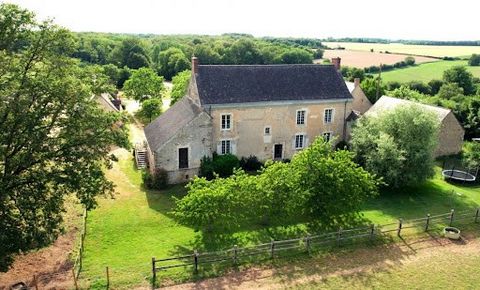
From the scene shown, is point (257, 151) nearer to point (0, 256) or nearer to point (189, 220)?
point (189, 220)

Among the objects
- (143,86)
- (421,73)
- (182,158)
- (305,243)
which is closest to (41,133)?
(182,158)

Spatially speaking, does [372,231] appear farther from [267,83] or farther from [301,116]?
[267,83]

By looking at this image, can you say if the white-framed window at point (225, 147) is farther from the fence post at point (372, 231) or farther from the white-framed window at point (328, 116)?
the fence post at point (372, 231)

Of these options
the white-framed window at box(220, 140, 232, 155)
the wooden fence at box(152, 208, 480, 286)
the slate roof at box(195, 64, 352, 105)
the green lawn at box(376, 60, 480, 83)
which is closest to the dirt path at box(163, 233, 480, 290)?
the wooden fence at box(152, 208, 480, 286)

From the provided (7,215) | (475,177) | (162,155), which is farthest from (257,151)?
(7,215)

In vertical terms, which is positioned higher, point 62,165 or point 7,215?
point 62,165

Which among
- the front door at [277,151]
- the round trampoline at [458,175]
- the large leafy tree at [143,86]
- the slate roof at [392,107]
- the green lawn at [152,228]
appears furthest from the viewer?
the large leafy tree at [143,86]

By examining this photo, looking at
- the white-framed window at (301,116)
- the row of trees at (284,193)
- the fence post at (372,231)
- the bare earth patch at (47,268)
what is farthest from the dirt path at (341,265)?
the white-framed window at (301,116)
